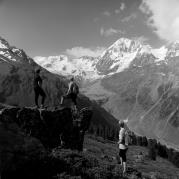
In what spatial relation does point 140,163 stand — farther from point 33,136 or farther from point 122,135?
point 122,135

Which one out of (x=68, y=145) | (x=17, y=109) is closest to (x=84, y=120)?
(x=68, y=145)

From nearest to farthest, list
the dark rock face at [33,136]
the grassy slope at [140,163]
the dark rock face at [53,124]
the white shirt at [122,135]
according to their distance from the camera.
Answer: the dark rock face at [33,136], the white shirt at [122,135], the dark rock face at [53,124], the grassy slope at [140,163]

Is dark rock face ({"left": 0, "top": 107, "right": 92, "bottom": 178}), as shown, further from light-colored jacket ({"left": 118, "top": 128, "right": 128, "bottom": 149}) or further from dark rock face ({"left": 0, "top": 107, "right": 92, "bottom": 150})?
light-colored jacket ({"left": 118, "top": 128, "right": 128, "bottom": 149})

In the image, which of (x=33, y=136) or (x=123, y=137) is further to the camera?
(x=33, y=136)

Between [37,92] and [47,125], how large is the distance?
334 cm

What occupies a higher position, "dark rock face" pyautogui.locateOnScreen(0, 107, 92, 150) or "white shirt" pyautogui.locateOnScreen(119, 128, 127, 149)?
"dark rock face" pyautogui.locateOnScreen(0, 107, 92, 150)

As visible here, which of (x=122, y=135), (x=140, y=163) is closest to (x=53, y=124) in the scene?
(x=122, y=135)

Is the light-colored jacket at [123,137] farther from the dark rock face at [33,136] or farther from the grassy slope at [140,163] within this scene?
the dark rock face at [33,136]

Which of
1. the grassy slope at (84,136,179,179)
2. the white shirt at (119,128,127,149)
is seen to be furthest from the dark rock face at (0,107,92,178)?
the white shirt at (119,128,127,149)

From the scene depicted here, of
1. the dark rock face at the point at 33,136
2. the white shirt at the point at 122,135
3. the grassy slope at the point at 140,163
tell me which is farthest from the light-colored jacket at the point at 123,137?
the dark rock face at the point at 33,136

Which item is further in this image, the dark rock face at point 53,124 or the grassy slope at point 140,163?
the grassy slope at point 140,163

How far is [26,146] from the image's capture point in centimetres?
1927

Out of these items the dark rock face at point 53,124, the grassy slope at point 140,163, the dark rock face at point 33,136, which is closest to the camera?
the dark rock face at point 33,136

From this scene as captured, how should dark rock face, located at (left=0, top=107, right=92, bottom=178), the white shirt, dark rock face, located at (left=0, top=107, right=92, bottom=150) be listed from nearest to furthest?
dark rock face, located at (left=0, top=107, right=92, bottom=178)
the white shirt
dark rock face, located at (left=0, top=107, right=92, bottom=150)
